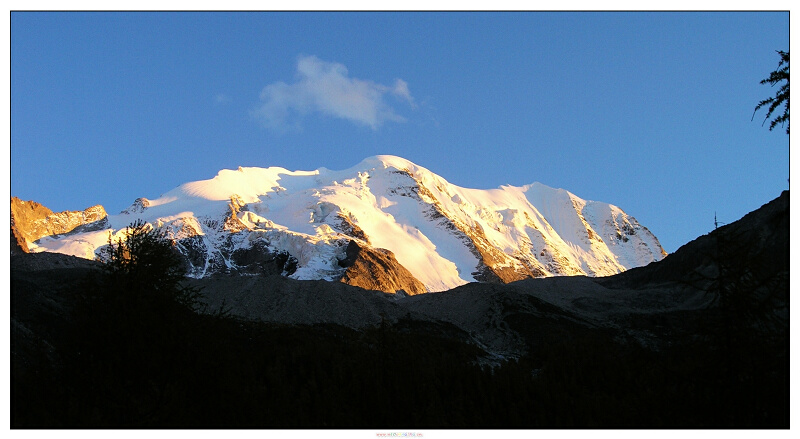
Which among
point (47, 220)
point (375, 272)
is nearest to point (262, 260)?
point (375, 272)

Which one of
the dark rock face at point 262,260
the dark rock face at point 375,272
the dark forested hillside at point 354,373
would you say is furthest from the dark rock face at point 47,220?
the dark forested hillside at point 354,373

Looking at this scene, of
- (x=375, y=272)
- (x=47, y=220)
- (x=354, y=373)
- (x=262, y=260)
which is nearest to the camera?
(x=354, y=373)

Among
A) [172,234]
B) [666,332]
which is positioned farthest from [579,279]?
[172,234]

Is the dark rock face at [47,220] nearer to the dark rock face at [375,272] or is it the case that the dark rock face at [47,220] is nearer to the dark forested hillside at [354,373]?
the dark rock face at [375,272]

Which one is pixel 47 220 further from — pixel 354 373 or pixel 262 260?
pixel 354 373

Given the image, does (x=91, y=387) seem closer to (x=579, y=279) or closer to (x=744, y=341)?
(x=744, y=341)

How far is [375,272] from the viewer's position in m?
139

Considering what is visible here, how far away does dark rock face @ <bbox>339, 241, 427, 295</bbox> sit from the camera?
440ft

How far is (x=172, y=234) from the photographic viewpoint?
169000 mm

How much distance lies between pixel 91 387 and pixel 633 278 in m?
63.1

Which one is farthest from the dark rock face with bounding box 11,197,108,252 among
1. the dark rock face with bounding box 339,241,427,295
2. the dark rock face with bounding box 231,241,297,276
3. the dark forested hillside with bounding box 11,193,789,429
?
the dark forested hillside with bounding box 11,193,789,429

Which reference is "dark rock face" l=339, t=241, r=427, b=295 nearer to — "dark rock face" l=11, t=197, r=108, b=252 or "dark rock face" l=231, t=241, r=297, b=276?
"dark rock face" l=231, t=241, r=297, b=276

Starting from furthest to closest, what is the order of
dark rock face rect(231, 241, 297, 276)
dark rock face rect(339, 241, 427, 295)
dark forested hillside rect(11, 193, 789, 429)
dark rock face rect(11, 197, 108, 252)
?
dark rock face rect(11, 197, 108, 252) < dark rock face rect(231, 241, 297, 276) < dark rock face rect(339, 241, 427, 295) < dark forested hillside rect(11, 193, 789, 429)

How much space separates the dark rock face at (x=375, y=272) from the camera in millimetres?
134125
